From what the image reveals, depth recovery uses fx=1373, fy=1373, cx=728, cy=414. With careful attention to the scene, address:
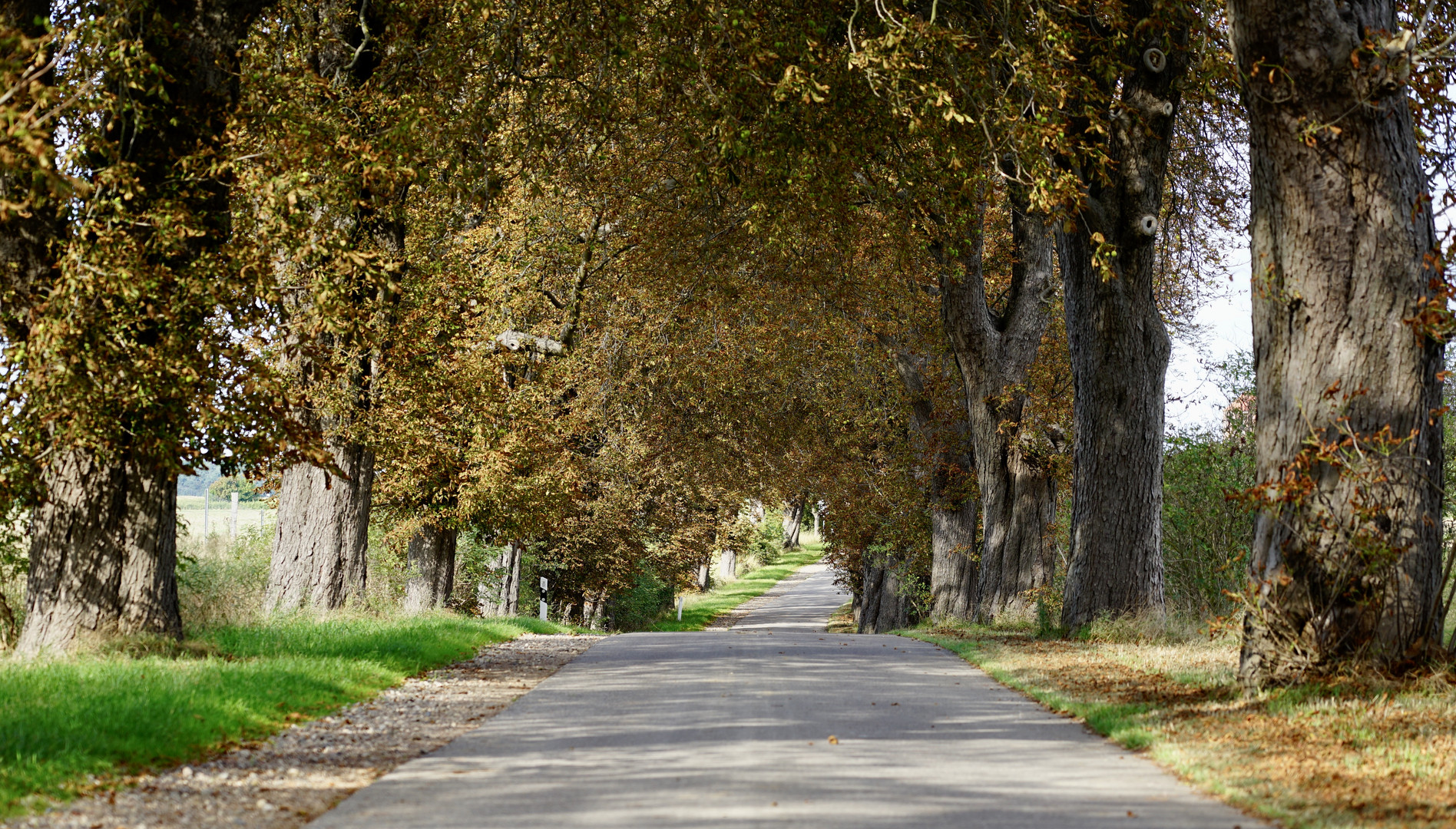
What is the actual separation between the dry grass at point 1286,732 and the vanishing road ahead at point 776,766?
254 millimetres

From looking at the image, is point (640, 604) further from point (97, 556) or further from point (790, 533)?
point (790, 533)

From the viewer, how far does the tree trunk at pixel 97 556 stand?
11.8m

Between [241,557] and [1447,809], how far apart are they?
19.9 m

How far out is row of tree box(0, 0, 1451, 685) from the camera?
33.7ft

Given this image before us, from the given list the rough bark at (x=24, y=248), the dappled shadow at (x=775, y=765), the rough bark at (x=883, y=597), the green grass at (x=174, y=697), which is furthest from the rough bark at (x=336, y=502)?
the rough bark at (x=883, y=597)

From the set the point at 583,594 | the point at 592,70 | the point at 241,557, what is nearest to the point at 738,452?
the point at 583,594

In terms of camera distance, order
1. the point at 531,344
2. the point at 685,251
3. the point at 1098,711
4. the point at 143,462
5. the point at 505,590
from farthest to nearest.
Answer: the point at 505,590 < the point at 531,344 < the point at 685,251 < the point at 143,462 < the point at 1098,711

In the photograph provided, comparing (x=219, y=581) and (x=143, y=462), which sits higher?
(x=143, y=462)

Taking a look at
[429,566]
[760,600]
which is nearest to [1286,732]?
[429,566]

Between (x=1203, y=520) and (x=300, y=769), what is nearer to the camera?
(x=300, y=769)

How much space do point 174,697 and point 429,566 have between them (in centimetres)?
A: 1612

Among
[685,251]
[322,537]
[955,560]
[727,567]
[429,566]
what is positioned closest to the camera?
[322,537]

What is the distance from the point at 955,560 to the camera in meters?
28.4

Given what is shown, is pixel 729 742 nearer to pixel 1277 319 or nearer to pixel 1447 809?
pixel 1447 809
